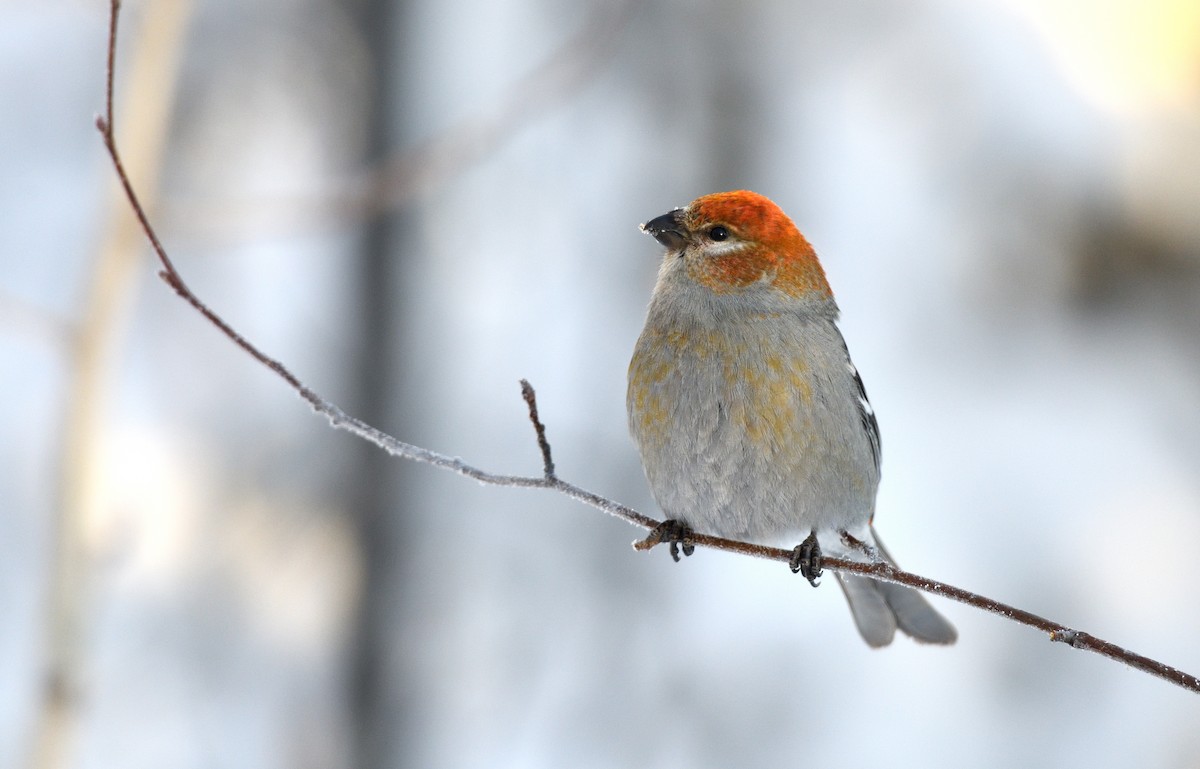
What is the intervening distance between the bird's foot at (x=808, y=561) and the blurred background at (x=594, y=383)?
3941 millimetres

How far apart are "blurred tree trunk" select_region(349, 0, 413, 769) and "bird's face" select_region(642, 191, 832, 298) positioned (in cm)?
424

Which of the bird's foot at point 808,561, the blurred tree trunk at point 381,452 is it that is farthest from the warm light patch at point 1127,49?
the bird's foot at point 808,561

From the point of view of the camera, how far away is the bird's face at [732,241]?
320cm

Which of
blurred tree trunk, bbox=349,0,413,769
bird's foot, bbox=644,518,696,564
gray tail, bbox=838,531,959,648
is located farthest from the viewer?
blurred tree trunk, bbox=349,0,413,769

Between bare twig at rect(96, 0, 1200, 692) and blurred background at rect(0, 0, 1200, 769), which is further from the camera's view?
blurred background at rect(0, 0, 1200, 769)

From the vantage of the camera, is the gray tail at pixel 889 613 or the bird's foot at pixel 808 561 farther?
the gray tail at pixel 889 613

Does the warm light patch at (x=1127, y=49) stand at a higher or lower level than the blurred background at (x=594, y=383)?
higher

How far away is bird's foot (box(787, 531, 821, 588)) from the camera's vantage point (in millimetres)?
2877

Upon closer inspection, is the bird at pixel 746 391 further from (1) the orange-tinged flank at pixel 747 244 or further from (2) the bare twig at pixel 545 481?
(2) the bare twig at pixel 545 481

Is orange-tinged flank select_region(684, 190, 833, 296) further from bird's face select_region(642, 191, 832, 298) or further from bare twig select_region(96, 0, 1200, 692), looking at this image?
bare twig select_region(96, 0, 1200, 692)

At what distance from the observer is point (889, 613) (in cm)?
360

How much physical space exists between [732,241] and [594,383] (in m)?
4.64

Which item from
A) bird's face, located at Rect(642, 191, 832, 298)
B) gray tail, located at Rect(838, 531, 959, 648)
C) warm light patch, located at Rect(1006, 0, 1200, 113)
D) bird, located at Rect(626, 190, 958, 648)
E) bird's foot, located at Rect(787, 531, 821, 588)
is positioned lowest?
gray tail, located at Rect(838, 531, 959, 648)

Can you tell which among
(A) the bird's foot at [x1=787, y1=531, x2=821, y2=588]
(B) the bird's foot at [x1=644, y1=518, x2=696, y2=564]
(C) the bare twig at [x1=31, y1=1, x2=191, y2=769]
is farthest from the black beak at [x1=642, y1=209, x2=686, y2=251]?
(C) the bare twig at [x1=31, y1=1, x2=191, y2=769]
